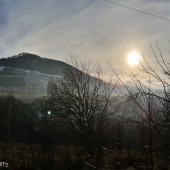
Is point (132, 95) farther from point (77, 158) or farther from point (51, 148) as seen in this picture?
point (51, 148)

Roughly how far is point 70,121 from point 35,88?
13095 cm

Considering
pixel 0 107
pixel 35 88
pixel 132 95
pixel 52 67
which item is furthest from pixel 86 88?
pixel 52 67

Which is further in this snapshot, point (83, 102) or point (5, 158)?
point (83, 102)

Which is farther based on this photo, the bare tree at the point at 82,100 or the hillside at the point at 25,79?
the hillside at the point at 25,79

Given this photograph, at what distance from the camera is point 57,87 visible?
27.8 meters

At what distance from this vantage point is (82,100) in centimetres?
2642

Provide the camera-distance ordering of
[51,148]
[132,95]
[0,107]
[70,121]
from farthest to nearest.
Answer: [0,107] → [70,121] → [51,148] → [132,95]

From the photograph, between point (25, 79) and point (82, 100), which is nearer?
point (82, 100)

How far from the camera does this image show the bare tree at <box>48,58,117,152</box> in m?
24.9

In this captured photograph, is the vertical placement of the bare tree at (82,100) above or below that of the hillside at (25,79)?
below

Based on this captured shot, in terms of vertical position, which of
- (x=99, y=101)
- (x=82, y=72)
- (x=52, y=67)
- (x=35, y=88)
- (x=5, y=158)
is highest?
(x=52, y=67)

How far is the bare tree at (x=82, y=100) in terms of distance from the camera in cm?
2494

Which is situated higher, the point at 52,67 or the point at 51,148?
the point at 52,67

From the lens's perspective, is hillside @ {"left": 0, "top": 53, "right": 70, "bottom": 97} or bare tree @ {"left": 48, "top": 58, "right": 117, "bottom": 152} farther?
hillside @ {"left": 0, "top": 53, "right": 70, "bottom": 97}
